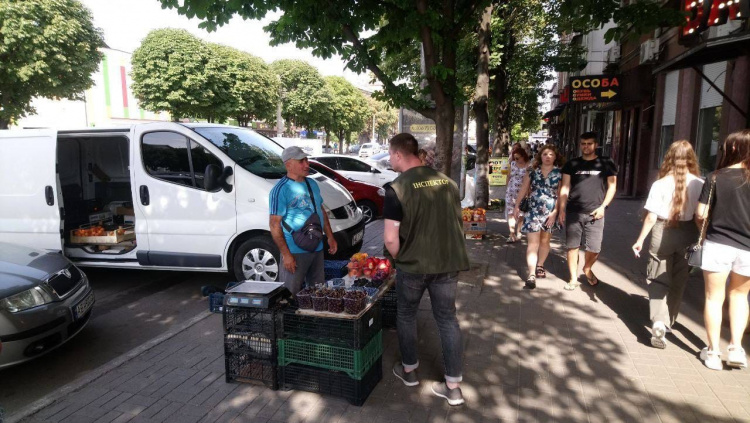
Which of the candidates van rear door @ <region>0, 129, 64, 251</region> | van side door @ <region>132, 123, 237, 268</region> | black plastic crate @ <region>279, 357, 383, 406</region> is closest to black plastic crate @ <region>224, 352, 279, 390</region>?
black plastic crate @ <region>279, 357, 383, 406</region>

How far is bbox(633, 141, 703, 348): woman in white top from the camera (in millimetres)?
4270

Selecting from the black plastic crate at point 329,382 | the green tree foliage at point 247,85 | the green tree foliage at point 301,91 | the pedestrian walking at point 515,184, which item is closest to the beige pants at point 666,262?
the black plastic crate at point 329,382

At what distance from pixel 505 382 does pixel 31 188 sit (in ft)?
21.0

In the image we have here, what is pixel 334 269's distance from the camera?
509 cm

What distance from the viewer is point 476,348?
14.6 feet

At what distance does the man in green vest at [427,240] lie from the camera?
3.33 meters

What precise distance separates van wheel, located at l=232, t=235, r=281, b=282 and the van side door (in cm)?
23

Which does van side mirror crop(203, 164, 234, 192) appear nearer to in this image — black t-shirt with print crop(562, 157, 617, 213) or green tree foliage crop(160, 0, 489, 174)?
green tree foliage crop(160, 0, 489, 174)

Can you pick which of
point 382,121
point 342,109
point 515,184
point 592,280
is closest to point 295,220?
Result: point 592,280

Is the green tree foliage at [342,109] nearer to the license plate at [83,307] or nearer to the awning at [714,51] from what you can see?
the awning at [714,51]

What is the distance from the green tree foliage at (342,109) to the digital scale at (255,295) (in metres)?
51.7

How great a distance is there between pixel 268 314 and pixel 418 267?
1.22 m

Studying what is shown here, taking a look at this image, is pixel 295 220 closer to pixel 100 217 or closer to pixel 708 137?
pixel 100 217

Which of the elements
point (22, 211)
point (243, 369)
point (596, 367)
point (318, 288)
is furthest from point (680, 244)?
point (22, 211)
